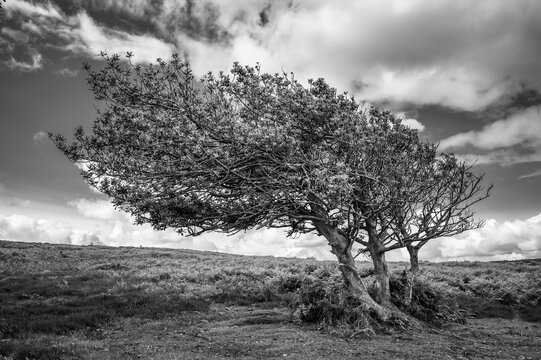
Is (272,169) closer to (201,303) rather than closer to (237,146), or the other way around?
(237,146)

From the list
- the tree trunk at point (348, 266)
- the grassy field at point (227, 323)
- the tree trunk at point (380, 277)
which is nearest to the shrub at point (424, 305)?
the grassy field at point (227, 323)

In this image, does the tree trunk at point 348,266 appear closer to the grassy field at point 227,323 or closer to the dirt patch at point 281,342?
the grassy field at point 227,323

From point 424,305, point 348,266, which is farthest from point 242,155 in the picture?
point 424,305

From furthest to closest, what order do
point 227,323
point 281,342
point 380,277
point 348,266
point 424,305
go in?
point 424,305
point 227,323
point 380,277
point 348,266
point 281,342

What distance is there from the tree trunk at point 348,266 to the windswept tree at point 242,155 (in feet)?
0.13

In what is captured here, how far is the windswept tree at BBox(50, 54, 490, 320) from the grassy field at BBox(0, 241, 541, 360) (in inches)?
90.3

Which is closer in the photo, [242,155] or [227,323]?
[242,155]

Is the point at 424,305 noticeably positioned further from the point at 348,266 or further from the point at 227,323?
the point at 227,323

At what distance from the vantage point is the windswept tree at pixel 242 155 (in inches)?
490

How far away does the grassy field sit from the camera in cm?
1125

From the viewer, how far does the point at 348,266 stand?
47.9 feet

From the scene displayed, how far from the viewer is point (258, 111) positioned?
13688mm

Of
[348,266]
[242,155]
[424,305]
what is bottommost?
[424,305]

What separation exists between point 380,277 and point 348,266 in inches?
79.0
